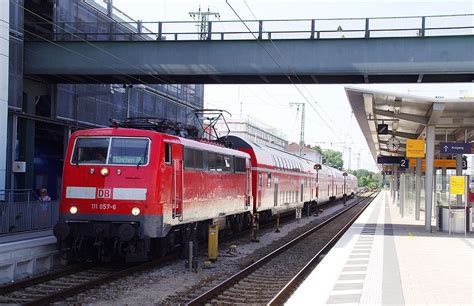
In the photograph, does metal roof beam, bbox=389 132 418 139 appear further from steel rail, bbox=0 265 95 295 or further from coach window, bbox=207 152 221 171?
steel rail, bbox=0 265 95 295

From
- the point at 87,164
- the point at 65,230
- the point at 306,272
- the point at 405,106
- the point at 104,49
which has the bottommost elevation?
the point at 306,272

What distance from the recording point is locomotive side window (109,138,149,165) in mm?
12500

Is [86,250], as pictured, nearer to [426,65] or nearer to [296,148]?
[426,65]

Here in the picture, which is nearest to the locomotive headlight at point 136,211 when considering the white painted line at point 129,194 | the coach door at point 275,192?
the white painted line at point 129,194

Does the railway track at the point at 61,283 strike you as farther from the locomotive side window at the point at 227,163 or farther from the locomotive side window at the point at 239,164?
the locomotive side window at the point at 239,164

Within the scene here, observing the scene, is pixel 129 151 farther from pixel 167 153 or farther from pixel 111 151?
pixel 167 153

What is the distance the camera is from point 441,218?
21.7 meters

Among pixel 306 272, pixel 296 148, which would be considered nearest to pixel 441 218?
pixel 306 272

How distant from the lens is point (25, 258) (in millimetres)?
11906

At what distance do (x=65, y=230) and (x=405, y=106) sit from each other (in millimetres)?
14806

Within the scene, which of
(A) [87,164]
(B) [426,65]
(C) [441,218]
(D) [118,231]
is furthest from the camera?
(C) [441,218]

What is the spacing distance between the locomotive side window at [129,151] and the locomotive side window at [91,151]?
0.69ft

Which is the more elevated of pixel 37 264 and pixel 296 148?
pixel 296 148

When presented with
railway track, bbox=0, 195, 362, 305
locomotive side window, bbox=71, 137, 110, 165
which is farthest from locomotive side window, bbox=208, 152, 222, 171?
locomotive side window, bbox=71, 137, 110, 165
